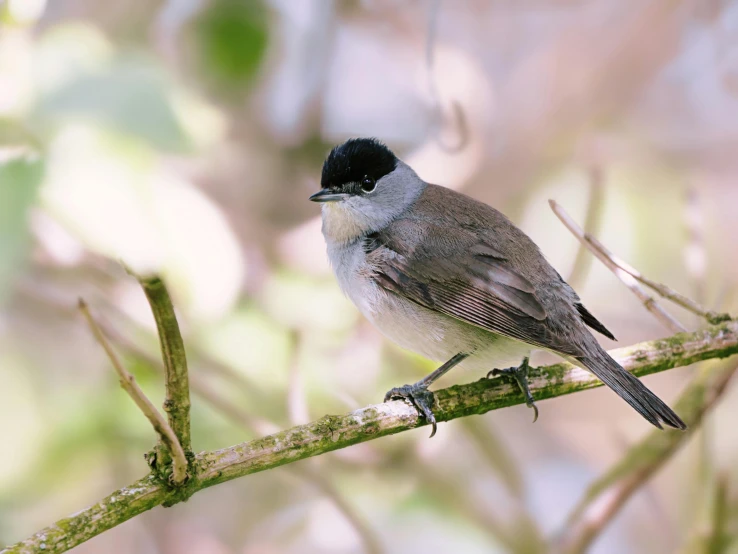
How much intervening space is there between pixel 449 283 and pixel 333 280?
2.80 feet

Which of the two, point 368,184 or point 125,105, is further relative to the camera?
A: point 368,184

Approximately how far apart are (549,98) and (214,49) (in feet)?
7.75

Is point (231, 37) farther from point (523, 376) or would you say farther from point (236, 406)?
point (523, 376)

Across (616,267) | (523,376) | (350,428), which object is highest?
(616,267)

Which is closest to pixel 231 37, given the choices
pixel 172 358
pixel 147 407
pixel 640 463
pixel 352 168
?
pixel 352 168

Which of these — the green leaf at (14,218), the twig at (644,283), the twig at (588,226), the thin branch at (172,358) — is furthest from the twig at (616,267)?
the green leaf at (14,218)

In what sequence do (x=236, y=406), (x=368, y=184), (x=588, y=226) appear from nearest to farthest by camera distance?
(x=236, y=406) < (x=368, y=184) < (x=588, y=226)

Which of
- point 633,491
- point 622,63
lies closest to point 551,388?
point 633,491

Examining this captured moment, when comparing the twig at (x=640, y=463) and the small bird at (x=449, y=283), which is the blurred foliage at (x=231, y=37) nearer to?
the small bird at (x=449, y=283)

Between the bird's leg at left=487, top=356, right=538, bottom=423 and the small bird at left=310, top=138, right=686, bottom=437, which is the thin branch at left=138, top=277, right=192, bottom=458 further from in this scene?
the bird's leg at left=487, top=356, right=538, bottom=423

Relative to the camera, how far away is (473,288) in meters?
2.78

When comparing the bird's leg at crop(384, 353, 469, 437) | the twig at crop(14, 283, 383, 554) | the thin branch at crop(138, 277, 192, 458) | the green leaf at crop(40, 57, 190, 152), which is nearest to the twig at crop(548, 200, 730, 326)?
the bird's leg at crop(384, 353, 469, 437)

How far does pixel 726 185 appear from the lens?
211 inches

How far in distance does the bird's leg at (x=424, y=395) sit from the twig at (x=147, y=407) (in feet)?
2.81
